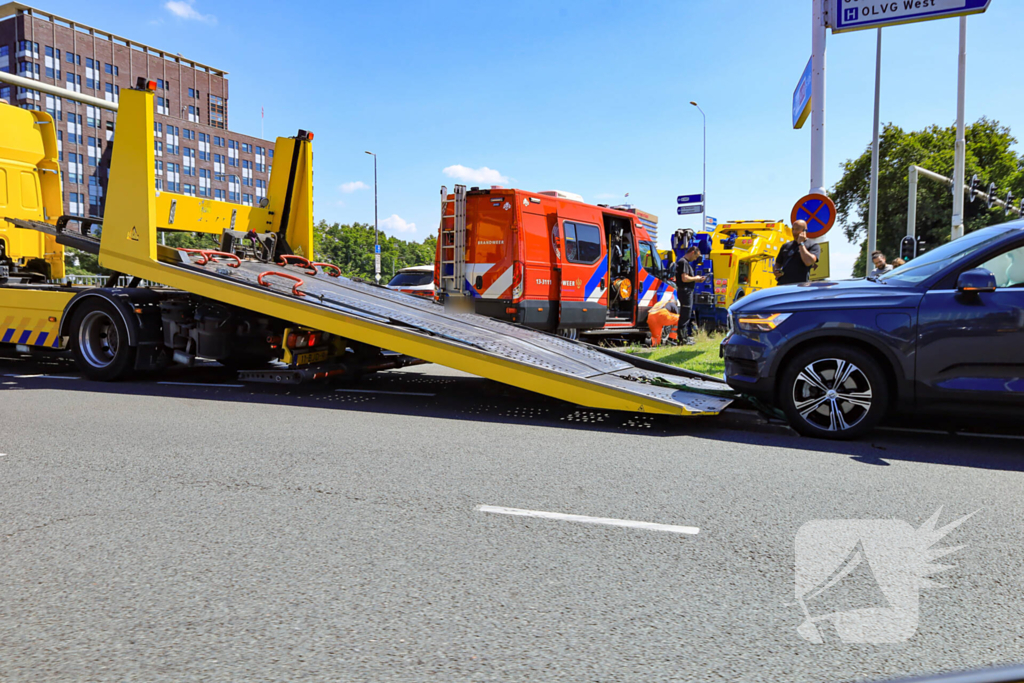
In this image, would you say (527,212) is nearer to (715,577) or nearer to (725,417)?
(725,417)

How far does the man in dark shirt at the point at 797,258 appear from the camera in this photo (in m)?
8.50

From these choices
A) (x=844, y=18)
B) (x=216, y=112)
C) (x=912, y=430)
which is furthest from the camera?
(x=216, y=112)

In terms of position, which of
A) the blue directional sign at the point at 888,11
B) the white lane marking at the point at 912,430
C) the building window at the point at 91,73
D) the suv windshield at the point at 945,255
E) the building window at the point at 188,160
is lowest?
the white lane marking at the point at 912,430

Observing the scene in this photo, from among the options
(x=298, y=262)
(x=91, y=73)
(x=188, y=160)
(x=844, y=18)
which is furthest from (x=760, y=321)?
(x=188, y=160)

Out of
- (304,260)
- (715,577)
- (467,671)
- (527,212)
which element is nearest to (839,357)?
(715,577)

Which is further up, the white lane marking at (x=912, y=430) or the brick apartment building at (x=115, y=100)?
the brick apartment building at (x=115, y=100)

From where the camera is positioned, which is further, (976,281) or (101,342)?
(101,342)

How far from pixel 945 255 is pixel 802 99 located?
23.2 ft

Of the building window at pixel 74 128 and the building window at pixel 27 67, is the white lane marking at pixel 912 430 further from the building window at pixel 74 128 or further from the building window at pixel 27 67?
the building window at pixel 74 128

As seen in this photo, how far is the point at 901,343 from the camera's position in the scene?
219 inches

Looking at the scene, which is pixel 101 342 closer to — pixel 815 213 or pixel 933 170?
pixel 815 213

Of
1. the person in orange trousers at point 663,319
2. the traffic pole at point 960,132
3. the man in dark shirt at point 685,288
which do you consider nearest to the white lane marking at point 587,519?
the person in orange trousers at point 663,319

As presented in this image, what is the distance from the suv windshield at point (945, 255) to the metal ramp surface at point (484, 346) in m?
1.77

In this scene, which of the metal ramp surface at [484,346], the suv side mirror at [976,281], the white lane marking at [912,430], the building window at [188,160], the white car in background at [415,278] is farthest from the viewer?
the building window at [188,160]
